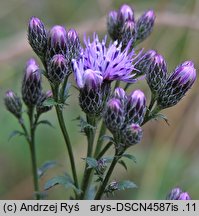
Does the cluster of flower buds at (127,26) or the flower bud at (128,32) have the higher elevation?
the cluster of flower buds at (127,26)

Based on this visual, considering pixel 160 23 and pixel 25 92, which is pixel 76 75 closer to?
pixel 25 92

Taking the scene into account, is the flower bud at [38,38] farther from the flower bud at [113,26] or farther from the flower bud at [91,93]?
the flower bud at [113,26]

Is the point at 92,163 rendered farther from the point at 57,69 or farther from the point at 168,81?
the point at 168,81

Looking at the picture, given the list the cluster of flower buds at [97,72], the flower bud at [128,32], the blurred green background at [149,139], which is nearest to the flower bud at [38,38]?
the cluster of flower buds at [97,72]

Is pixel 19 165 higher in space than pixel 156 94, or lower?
higher

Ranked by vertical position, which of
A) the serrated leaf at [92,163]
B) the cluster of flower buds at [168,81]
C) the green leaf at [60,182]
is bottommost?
the green leaf at [60,182]

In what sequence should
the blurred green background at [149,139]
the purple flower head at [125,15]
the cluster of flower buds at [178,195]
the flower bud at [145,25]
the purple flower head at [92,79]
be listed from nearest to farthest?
the purple flower head at [92,79], the cluster of flower buds at [178,195], the purple flower head at [125,15], the flower bud at [145,25], the blurred green background at [149,139]

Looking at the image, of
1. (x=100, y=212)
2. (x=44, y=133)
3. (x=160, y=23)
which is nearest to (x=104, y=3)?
(x=160, y=23)
